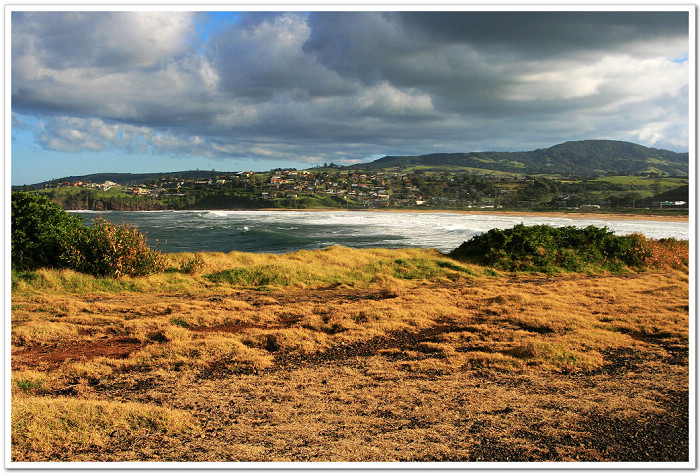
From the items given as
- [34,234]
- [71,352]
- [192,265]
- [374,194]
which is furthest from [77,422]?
[374,194]

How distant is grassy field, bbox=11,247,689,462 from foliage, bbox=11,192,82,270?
142cm

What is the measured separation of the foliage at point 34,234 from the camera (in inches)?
609

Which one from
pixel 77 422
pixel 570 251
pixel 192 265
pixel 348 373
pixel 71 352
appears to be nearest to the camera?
pixel 77 422

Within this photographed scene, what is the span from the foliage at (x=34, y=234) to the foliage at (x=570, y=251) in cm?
1665

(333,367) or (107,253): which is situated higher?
(107,253)

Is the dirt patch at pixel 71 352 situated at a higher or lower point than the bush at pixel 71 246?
lower

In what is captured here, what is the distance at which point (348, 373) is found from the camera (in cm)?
723

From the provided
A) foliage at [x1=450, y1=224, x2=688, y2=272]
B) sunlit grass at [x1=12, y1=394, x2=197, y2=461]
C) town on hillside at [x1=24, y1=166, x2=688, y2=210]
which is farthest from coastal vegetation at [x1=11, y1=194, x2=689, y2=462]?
town on hillside at [x1=24, y1=166, x2=688, y2=210]

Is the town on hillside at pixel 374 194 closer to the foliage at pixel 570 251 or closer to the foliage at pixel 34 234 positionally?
the foliage at pixel 570 251

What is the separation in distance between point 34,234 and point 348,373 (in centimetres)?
1417

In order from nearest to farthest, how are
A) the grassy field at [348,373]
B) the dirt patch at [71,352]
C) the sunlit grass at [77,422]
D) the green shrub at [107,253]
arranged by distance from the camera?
the sunlit grass at [77,422], the grassy field at [348,373], the dirt patch at [71,352], the green shrub at [107,253]

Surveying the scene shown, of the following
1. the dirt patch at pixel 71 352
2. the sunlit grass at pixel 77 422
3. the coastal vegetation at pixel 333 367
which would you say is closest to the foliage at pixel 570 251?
the coastal vegetation at pixel 333 367

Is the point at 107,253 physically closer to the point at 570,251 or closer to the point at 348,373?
the point at 348,373

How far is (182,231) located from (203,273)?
36.6m
